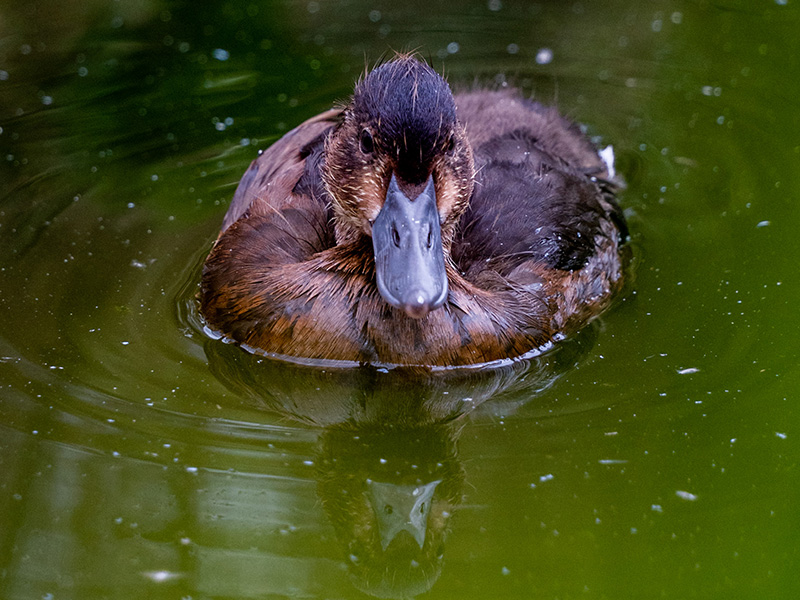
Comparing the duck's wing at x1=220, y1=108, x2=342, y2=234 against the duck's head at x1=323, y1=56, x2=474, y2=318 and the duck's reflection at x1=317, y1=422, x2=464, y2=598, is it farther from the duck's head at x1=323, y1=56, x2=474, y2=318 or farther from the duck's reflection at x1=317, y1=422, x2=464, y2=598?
the duck's reflection at x1=317, y1=422, x2=464, y2=598

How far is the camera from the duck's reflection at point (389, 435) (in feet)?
13.0

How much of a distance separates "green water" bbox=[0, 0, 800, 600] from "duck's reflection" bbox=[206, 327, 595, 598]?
0.04 feet

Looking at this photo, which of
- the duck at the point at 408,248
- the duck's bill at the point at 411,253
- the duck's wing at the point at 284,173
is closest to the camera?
the duck's bill at the point at 411,253

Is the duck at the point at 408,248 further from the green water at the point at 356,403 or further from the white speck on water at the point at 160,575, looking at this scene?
the white speck on water at the point at 160,575

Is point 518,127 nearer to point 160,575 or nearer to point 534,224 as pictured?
point 534,224

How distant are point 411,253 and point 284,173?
1498 millimetres

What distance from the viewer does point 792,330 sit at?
527 cm

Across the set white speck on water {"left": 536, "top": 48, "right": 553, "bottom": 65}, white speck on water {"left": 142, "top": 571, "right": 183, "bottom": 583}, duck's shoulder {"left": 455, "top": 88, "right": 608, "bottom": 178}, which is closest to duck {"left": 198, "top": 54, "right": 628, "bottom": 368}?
duck's shoulder {"left": 455, "top": 88, "right": 608, "bottom": 178}

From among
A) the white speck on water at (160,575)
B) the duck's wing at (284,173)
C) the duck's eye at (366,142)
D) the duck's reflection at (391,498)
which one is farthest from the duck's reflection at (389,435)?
the duck's eye at (366,142)

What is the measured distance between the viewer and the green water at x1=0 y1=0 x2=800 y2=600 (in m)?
3.93

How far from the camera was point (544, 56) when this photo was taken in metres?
8.80

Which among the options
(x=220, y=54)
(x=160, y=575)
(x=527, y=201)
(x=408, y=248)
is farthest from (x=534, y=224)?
(x=220, y=54)

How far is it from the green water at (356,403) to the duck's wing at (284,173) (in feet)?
1.33

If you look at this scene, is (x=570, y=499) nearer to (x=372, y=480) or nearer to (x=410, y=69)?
(x=372, y=480)
